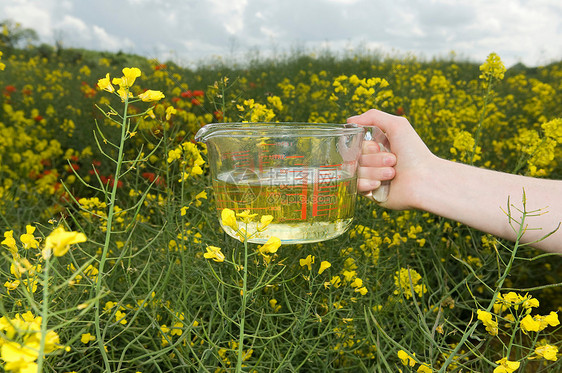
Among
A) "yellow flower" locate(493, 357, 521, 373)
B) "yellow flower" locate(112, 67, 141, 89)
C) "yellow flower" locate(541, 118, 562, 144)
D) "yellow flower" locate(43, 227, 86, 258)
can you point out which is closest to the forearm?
"yellow flower" locate(493, 357, 521, 373)

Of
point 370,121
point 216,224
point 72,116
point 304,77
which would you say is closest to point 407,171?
point 370,121

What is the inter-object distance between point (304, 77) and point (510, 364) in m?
5.50

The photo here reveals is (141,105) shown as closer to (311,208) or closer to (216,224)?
(216,224)

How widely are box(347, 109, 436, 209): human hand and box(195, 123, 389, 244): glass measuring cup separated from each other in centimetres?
28

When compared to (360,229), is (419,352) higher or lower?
lower

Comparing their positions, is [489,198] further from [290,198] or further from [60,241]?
[60,241]

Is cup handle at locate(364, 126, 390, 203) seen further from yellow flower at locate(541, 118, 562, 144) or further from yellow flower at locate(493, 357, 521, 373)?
yellow flower at locate(541, 118, 562, 144)

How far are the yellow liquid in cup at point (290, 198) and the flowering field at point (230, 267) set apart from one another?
0.06 metres

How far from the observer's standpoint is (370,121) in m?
1.35

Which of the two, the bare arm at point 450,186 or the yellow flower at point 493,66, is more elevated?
the yellow flower at point 493,66

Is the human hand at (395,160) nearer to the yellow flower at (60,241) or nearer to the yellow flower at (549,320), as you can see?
the yellow flower at (549,320)

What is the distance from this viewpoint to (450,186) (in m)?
1.31

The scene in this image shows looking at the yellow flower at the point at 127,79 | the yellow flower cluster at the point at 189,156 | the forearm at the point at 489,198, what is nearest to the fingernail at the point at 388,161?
the forearm at the point at 489,198

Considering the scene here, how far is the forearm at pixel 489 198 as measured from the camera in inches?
45.5
